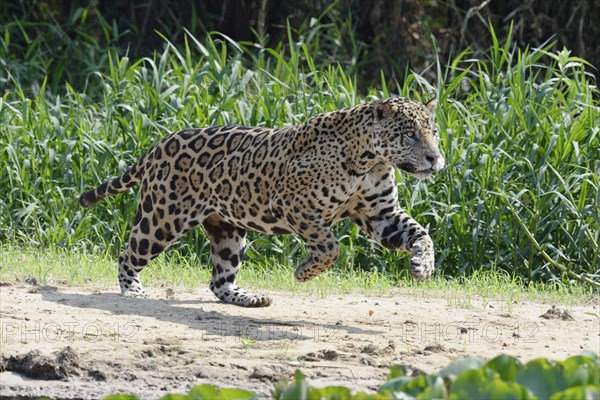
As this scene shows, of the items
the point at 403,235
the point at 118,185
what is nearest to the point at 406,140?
the point at 403,235

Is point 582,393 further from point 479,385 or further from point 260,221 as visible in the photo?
point 260,221

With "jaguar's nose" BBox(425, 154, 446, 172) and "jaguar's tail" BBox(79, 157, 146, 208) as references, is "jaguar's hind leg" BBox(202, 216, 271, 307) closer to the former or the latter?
"jaguar's tail" BBox(79, 157, 146, 208)

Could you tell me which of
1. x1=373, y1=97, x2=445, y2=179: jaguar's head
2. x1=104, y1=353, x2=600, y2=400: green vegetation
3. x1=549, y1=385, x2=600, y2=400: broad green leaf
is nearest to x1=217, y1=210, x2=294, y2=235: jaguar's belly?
x1=373, y1=97, x2=445, y2=179: jaguar's head

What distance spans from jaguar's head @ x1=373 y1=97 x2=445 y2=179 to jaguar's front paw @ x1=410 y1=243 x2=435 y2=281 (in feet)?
1.35

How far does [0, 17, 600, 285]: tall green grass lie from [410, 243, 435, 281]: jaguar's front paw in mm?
1689

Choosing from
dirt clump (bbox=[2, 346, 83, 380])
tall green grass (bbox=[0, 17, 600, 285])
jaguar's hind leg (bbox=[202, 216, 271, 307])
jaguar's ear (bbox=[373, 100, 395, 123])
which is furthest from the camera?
tall green grass (bbox=[0, 17, 600, 285])

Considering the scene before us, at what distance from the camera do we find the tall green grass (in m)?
8.40

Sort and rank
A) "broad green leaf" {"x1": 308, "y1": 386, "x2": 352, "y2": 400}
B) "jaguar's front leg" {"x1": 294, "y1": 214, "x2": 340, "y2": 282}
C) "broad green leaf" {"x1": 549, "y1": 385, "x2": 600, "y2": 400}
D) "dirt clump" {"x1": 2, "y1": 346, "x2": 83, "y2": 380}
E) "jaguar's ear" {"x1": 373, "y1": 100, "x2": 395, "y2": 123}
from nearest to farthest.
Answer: "broad green leaf" {"x1": 549, "y1": 385, "x2": 600, "y2": 400}, "broad green leaf" {"x1": 308, "y1": 386, "x2": 352, "y2": 400}, "dirt clump" {"x1": 2, "y1": 346, "x2": 83, "y2": 380}, "jaguar's front leg" {"x1": 294, "y1": 214, "x2": 340, "y2": 282}, "jaguar's ear" {"x1": 373, "y1": 100, "x2": 395, "y2": 123}

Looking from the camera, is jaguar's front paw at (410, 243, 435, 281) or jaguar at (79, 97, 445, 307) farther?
jaguar at (79, 97, 445, 307)

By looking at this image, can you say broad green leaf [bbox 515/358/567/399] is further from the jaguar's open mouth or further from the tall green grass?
the tall green grass

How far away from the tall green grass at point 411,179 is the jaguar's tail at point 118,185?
4.52 ft

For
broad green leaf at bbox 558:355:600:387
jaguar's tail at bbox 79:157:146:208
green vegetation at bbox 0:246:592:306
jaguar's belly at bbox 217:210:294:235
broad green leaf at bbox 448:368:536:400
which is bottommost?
broad green leaf at bbox 448:368:536:400

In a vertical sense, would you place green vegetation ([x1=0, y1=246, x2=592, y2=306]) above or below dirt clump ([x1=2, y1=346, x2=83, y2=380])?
above

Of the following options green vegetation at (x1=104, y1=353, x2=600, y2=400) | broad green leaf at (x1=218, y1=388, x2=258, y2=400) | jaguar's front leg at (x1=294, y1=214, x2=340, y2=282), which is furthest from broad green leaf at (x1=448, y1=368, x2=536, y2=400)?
jaguar's front leg at (x1=294, y1=214, x2=340, y2=282)
